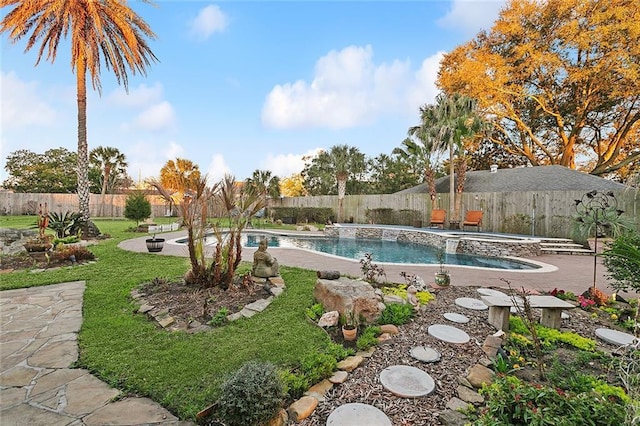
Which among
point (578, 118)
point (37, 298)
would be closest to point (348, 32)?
point (37, 298)

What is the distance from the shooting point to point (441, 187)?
17.7m

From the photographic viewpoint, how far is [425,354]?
2.76 meters

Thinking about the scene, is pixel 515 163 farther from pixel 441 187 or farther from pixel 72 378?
pixel 72 378

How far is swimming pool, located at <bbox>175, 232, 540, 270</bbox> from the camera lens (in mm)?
8391

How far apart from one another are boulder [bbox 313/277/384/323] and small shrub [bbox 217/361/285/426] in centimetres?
162

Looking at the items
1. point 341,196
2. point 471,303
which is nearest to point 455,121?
point 341,196

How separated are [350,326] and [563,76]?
21351 mm

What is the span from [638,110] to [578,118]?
115 inches

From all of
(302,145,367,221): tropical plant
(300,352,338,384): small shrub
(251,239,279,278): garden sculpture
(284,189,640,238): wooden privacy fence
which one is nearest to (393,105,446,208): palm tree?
(284,189,640,238): wooden privacy fence

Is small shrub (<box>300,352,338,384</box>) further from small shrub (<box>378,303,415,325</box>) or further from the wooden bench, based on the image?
the wooden bench

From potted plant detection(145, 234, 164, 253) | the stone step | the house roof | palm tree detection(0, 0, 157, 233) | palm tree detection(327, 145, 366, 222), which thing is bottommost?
the stone step

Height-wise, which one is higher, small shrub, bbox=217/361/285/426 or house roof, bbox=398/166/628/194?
house roof, bbox=398/166/628/194

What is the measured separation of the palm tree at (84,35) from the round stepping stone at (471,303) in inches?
475

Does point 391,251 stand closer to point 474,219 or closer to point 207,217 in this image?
point 474,219
